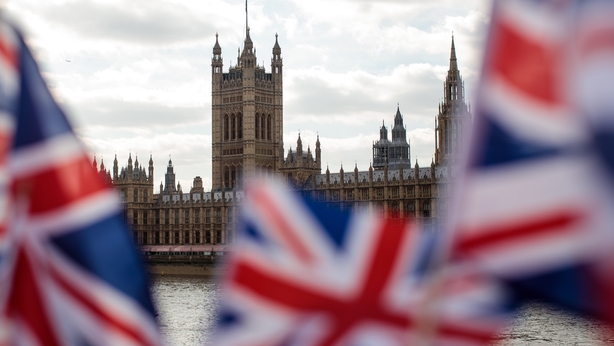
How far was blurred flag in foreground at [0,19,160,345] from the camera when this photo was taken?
15.3 feet

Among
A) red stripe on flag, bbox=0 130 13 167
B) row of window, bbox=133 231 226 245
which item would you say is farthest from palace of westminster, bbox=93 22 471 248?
red stripe on flag, bbox=0 130 13 167

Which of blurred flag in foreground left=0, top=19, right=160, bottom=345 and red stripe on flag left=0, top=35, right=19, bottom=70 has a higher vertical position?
red stripe on flag left=0, top=35, right=19, bottom=70

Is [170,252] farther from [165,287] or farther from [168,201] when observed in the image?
[165,287]

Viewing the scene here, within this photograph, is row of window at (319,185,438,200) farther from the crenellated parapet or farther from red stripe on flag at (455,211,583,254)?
red stripe on flag at (455,211,583,254)

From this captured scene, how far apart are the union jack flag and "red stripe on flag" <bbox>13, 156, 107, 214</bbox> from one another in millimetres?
894

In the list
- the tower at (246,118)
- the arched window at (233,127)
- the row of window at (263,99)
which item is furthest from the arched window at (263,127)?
the arched window at (233,127)

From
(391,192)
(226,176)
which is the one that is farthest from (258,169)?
(226,176)

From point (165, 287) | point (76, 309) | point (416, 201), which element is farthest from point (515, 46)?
point (416, 201)

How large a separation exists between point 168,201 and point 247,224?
274ft

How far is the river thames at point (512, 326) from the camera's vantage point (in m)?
34.1

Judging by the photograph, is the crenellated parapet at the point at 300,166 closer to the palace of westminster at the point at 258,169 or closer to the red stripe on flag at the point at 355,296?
the palace of westminster at the point at 258,169

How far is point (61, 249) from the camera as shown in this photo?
15.5 feet

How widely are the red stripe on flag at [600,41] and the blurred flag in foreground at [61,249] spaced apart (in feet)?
8.12

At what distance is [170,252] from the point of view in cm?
8181
